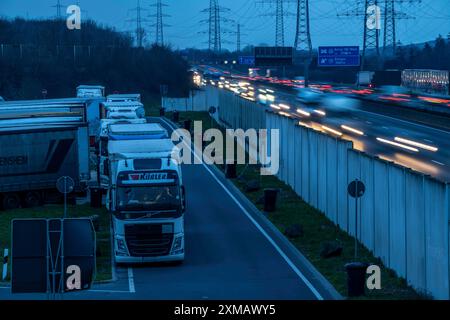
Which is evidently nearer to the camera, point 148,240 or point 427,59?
point 148,240

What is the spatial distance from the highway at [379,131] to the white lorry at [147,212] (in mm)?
10889

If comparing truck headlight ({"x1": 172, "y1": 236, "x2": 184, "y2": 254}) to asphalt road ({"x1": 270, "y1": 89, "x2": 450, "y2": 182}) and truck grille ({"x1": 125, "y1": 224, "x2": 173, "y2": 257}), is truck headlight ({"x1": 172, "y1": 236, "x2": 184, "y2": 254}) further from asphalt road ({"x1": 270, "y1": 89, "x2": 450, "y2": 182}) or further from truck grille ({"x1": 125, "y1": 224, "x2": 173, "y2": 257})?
asphalt road ({"x1": 270, "y1": 89, "x2": 450, "y2": 182})

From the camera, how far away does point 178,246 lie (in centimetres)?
2155

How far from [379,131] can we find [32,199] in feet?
81.6

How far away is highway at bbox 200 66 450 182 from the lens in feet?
125

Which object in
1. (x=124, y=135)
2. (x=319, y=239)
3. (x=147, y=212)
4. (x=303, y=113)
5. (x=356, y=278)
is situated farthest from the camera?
(x=303, y=113)

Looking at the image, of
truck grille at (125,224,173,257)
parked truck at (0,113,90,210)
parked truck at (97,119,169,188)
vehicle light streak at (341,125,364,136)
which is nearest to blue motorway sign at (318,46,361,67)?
vehicle light streak at (341,125,364,136)

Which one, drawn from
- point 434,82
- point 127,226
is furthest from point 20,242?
point 434,82

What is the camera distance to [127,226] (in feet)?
69.6

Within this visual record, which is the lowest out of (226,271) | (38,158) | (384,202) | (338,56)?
(226,271)

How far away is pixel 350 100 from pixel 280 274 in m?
53.8

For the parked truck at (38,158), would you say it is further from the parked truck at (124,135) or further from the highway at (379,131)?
the highway at (379,131)

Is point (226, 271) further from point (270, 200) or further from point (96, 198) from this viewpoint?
point (96, 198)

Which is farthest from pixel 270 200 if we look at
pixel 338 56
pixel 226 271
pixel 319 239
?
pixel 338 56
